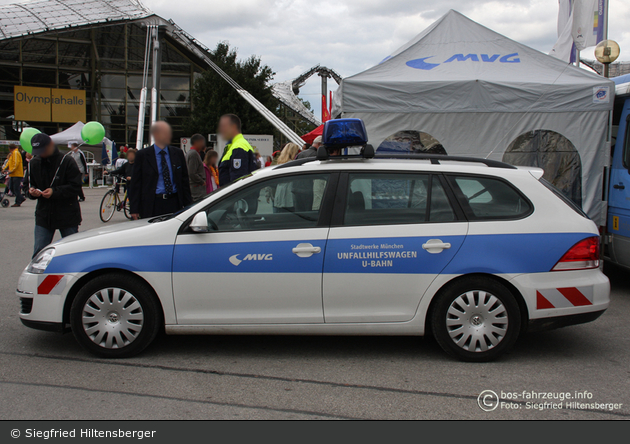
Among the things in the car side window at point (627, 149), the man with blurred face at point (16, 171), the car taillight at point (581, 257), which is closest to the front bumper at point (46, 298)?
the car taillight at point (581, 257)

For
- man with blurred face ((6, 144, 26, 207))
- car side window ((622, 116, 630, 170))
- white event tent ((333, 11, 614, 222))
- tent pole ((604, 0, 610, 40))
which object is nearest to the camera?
car side window ((622, 116, 630, 170))

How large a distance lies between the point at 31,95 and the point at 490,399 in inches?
1618

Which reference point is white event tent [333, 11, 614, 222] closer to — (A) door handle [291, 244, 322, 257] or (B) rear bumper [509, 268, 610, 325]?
(B) rear bumper [509, 268, 610, 325]

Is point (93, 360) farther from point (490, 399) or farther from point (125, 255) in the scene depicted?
point (490, 399)

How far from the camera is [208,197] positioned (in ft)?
13.5

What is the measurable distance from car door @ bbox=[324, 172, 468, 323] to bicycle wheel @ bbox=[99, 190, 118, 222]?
10177 mm

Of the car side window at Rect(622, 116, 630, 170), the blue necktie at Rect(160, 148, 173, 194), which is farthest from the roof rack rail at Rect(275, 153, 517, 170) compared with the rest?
the car side window at Rect(622, 116, 630, 170)

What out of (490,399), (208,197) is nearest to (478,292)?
(490,399)

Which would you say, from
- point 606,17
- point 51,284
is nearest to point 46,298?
point 51,284

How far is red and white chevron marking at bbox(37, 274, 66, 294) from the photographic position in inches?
155

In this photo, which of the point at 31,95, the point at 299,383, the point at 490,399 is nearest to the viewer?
the point at 490,399

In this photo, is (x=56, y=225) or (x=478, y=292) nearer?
(x=478, y=292)

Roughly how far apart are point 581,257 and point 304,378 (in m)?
2.19

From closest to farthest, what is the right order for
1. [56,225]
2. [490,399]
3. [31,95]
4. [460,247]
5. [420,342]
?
[490,399] < [460,247] < [420,342] < [56,225] < [31,95]
